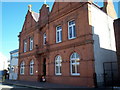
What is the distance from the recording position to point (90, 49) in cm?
1396

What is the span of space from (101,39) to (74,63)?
4.13m

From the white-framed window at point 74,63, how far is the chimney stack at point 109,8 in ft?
24.3

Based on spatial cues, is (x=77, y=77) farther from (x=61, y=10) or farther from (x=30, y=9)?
(x=30, y=9)

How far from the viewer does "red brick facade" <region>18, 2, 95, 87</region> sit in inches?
561

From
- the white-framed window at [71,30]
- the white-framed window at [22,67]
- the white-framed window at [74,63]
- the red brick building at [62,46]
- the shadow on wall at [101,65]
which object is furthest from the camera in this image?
the white-framed window at [22,67]

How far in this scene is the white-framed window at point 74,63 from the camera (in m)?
15.3

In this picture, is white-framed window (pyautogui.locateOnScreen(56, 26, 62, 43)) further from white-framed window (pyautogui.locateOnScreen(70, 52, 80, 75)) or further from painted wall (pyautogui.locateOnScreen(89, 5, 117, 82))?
painted wall (pyautogui.locateOnScreen(89, 5, 117, 82))

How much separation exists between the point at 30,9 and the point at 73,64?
16155 mm

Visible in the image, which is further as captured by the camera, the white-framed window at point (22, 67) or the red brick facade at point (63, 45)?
the white-framed window at point (22, 67)

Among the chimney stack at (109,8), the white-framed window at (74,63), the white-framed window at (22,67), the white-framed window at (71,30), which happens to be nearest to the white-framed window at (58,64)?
the white-framed window at (74,63)

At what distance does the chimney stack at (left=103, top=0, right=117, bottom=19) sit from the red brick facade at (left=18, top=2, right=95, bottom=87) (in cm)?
438

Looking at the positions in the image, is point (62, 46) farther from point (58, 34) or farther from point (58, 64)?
point (58, 64)

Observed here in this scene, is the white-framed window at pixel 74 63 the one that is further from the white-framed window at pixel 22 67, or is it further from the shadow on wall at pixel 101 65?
the white-framed window at pixel 22 67

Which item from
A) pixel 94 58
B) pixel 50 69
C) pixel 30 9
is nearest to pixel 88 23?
pixel 94 58
